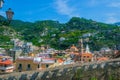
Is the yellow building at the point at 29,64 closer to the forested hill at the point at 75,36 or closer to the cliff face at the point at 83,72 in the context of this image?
the cliff face at the point at 83,72

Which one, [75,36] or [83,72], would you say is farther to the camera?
[75,36]

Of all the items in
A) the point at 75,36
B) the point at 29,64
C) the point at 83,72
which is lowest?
the point at 29,64

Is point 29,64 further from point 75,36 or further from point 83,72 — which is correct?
point 75,36

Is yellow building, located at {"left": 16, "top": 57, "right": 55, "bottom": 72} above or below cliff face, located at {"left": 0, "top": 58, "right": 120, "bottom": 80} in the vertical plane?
below

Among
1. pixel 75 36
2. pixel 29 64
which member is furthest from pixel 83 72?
pixel 75 36

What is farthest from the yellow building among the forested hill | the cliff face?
the forested hill

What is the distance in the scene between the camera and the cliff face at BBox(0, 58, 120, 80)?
9.37 meters

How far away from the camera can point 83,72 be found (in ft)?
30.9

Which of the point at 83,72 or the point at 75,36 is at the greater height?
the point at 75,36

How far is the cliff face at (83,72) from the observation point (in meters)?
9.37

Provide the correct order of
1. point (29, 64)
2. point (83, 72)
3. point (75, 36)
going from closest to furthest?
point (83, 72) → point (29, 64) → point (75, 36)

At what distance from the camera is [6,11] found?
35.1ft

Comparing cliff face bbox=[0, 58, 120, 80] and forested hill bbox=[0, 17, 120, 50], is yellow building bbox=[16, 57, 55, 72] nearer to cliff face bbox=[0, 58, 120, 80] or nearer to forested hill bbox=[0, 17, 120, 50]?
cliff face bbox=[0, 58, 120, 80]

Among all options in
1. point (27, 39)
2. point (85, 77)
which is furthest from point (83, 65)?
point (27, 39)
